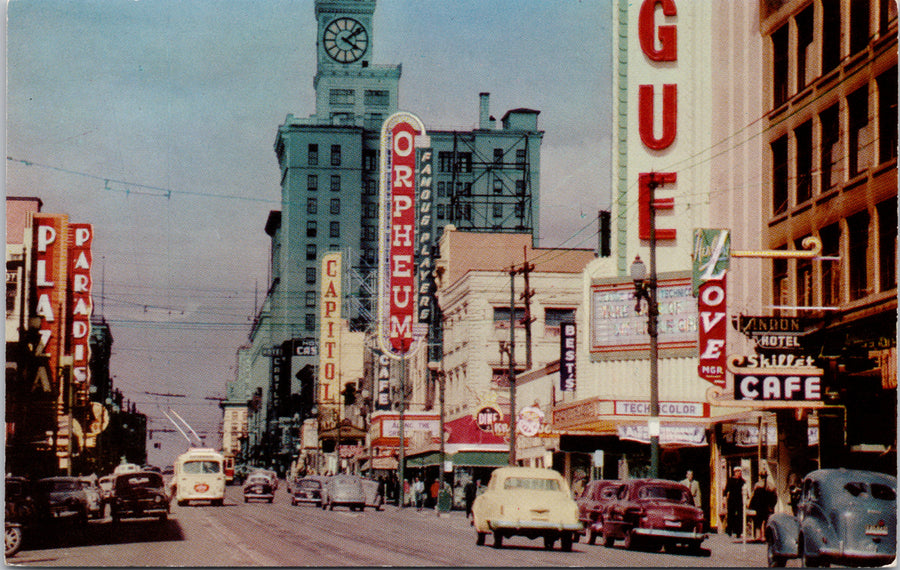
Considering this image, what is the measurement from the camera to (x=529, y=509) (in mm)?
30031

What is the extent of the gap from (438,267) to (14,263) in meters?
26.2

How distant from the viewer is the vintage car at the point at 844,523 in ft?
79.7

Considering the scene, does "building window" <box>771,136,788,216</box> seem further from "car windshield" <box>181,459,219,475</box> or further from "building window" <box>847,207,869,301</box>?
"car windshield" <box>181,459,219,475</box>

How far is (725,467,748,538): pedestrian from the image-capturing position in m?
36.2

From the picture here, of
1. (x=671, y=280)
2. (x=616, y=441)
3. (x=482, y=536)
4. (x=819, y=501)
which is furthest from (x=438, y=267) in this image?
(x=819, y=501)

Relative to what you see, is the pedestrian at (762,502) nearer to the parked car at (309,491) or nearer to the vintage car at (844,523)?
the vintage car at (844,523)

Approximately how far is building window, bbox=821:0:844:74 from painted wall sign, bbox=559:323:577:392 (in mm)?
21546

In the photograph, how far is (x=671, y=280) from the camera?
1766 inches

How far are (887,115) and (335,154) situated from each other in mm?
49396

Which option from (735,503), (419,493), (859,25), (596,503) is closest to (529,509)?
(596,503)

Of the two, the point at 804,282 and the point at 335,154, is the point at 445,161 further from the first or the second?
the point at 804,282

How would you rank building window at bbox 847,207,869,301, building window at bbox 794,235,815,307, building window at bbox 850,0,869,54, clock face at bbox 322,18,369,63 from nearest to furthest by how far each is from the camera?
building window at bbox 847,207,869,301
building window at bbox 850,0,869,54
building window at bbox 794,235,815,307
clock face at bbox 322,18,369,63

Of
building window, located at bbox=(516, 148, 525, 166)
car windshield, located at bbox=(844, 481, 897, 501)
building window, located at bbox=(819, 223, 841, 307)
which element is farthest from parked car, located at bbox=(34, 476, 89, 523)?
building window, located at bbox=(516, 148, 525, 166)

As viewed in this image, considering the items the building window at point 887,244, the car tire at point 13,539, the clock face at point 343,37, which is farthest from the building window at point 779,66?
the car tire at point 13,539
